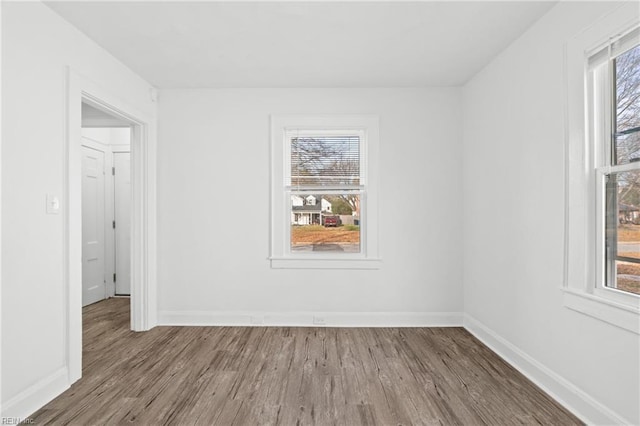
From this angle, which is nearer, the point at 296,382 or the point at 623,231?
the point at 623,231

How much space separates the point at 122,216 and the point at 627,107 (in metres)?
5.75

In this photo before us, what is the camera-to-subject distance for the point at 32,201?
2.22m

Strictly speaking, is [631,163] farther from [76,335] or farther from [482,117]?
[76,335]

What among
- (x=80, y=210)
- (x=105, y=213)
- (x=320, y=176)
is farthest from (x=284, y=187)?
(x=105, y=213)

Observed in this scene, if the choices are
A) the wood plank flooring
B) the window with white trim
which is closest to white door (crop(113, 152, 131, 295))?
the wood plank flooring

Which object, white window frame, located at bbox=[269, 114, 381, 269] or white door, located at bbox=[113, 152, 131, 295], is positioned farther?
white door, located at bbox=[113, 152, 131, 295]

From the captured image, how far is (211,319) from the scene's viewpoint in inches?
153

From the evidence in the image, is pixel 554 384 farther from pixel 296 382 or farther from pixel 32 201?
pixel 32 201

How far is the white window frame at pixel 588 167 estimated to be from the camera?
2.02 meters

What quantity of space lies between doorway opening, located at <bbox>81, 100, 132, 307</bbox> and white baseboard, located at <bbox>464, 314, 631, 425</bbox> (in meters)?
4.97

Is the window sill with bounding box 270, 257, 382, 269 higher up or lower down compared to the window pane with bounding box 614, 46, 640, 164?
lower down

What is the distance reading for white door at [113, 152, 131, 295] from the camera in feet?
17.0

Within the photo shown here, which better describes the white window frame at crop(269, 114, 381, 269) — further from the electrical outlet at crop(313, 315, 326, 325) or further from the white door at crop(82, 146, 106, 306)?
the white door at crop(82, 146, 106, 306)

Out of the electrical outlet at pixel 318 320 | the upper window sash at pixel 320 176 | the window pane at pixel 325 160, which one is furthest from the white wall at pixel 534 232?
the electrical outlet at pixel 318 320
